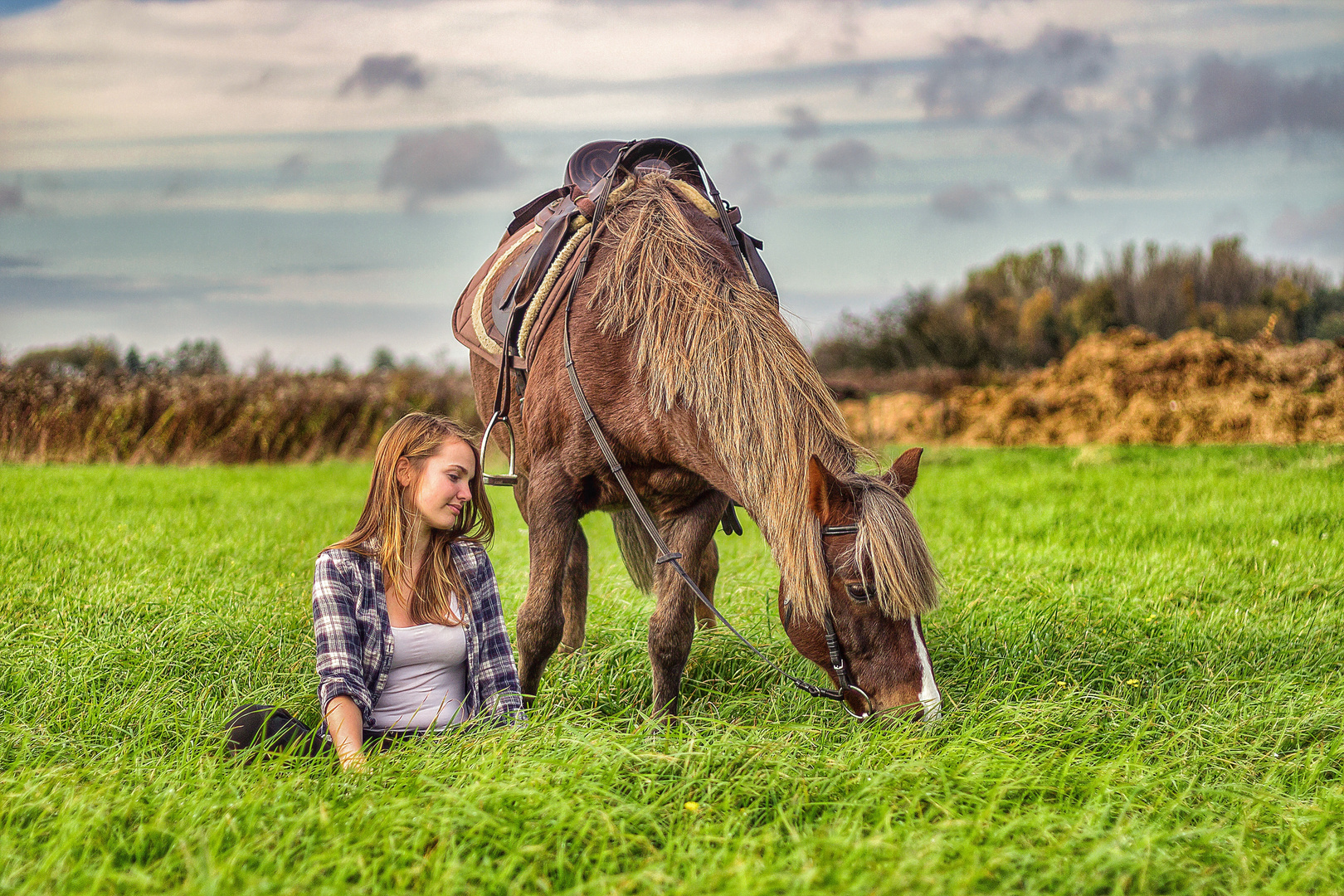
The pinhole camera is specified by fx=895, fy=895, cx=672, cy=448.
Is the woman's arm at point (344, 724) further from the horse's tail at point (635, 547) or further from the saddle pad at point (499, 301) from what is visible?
the horse's tail at point (635, 547)

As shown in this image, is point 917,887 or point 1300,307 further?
point 1300,307

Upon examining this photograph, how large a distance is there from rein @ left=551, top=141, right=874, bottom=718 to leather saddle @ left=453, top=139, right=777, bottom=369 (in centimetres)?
1

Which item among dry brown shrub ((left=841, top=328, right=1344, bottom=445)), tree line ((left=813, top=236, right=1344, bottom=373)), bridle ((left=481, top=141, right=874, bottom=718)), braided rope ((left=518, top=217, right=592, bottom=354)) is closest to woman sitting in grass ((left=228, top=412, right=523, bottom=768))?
bridle ((left=481, top=141, right=874, bottom=718))

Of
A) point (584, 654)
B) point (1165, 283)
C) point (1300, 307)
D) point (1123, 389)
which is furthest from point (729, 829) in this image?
point (1165, 283)

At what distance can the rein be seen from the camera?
2.75 metres

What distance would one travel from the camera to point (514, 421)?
4117mm

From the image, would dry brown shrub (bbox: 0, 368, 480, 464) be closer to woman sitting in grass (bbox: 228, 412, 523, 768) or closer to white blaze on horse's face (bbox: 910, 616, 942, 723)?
woman sitting in grass (bbox: 228, 412, 523, 768)

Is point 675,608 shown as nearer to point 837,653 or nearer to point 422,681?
point 837,653

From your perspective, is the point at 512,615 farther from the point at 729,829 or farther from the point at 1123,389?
the point at 1123,389

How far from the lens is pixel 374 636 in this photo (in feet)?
8.86

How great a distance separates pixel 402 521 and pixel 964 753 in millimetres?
1825

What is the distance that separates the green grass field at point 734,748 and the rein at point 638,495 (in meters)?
0.15

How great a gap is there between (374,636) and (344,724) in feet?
0.89

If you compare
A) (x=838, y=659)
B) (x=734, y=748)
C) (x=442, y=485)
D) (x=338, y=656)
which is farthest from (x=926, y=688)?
(x=338, y=656)
